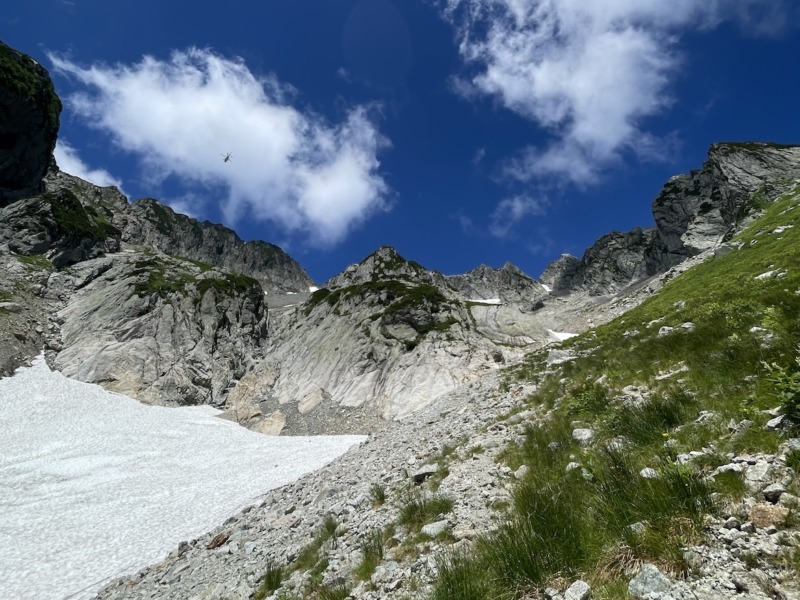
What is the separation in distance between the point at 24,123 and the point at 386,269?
124m

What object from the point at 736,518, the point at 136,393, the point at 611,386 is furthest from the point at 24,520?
the point at 136,393

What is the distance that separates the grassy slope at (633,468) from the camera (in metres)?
4.99

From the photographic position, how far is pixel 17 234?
388ft

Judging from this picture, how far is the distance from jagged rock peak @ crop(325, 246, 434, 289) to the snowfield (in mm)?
75522

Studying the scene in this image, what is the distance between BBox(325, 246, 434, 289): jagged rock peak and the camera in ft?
446

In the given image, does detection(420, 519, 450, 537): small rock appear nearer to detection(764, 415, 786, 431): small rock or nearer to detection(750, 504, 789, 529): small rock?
detection(750, 504, 789, 529): small rock

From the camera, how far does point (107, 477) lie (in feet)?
129

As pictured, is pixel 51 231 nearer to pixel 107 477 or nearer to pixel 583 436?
pixel 107 477

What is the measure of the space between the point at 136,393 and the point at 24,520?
181ft

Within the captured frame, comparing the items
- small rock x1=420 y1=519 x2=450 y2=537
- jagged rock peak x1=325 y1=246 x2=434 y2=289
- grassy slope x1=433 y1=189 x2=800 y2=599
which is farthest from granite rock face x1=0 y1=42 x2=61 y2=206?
grassy slope x1=433 y1=189 x2=800 y2=599

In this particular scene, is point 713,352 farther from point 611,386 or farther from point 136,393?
point 136,393

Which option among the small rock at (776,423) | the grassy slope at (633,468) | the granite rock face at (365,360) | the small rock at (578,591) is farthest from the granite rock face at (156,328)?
the small rock at (776,423)

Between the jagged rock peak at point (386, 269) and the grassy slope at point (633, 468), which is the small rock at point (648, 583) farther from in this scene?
the jagged rock peak at point (386, 269)

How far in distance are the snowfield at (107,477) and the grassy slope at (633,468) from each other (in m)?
22.9
